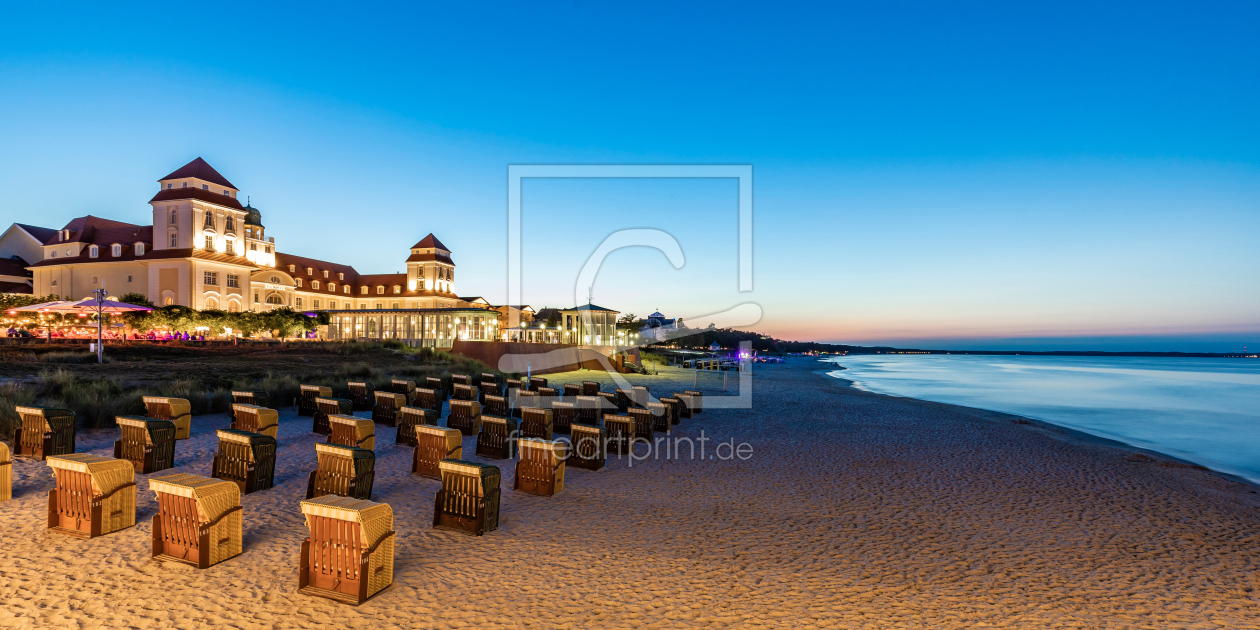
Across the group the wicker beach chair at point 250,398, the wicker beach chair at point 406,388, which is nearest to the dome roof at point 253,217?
the wicker beach chair at point 406,388

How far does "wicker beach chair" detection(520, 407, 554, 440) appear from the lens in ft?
36.8

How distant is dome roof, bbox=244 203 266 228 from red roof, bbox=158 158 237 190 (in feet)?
19.1

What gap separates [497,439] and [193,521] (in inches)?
208

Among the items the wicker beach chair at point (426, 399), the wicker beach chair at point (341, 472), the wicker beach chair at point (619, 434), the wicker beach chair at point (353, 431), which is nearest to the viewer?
the wicker beach chair at point (341, 472)

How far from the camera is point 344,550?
15.3ft

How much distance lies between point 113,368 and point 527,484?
20.7m

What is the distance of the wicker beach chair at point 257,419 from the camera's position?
31.7 feet

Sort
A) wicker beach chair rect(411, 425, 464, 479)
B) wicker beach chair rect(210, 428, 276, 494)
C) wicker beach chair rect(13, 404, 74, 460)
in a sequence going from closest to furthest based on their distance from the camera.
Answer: wicker beach chair rect(210, 428, 276, 494) → wicker beach chair rect(411, 425, 464, 479) → wicker beach chair rect(13, 404, 74, 460)

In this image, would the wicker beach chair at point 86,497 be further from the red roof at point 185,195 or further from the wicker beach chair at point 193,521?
the red roof at point 185,195

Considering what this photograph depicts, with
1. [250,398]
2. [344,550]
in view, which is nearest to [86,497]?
[344,550]

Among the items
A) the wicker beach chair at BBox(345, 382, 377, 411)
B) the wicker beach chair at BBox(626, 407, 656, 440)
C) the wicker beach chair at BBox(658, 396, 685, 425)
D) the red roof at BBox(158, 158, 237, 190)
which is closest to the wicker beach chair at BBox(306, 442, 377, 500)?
the wicker beach chair at BBox(626, 407, 656, 440)

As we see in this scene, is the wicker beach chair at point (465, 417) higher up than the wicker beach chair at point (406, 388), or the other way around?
the wicker beach chair at point (406, 388)

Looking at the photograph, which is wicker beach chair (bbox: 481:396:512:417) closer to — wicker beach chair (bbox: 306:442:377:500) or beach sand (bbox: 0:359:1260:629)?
beach sand (bbox: 0:359:1260:629)

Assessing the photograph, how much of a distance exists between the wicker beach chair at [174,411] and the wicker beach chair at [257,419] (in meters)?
0.92
